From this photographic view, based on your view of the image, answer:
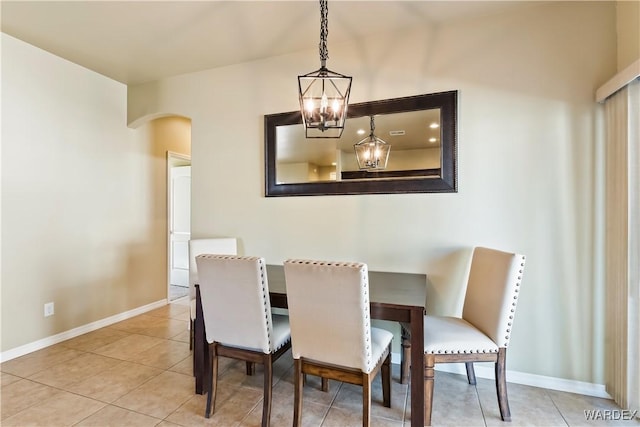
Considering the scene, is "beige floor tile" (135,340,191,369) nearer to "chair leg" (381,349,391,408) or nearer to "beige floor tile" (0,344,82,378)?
"beige floor tile" (0,344,82,378)

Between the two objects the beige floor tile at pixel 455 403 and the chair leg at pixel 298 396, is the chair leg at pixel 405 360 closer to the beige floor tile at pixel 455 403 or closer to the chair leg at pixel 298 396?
the beige floor tile at pixel 455 403

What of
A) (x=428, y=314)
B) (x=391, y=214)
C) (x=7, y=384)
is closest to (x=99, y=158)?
(x=7, y=384)

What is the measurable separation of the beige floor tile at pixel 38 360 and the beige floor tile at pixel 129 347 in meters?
0.23

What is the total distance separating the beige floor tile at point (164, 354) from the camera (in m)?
2.55

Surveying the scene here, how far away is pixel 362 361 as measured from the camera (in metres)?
1.56

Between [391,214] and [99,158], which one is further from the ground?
[99,158]

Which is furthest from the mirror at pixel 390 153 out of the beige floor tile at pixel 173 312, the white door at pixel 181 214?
the white door at pixel 181 214

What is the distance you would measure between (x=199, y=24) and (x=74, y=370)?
289 centimetres

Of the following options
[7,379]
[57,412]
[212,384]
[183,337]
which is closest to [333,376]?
[212,384]

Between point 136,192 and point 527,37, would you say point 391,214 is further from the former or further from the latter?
point 136,192

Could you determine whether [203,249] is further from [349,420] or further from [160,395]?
[349,420]

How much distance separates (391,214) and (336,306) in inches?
47.6

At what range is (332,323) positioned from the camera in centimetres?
156

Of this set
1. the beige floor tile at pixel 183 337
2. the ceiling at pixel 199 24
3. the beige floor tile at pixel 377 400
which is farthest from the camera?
the beige floor tile at pixel 183 337
